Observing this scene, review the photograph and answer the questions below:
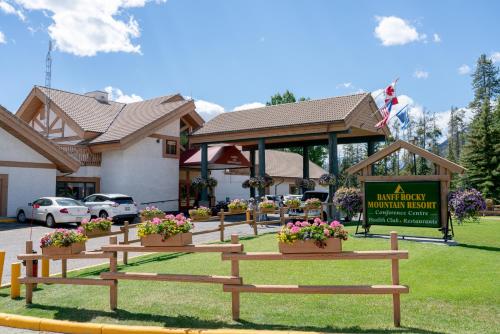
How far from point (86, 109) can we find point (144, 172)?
811cm

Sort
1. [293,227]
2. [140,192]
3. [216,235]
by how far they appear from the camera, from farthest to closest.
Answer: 1. [140,192]
2. [216,235]
3. [293,227]

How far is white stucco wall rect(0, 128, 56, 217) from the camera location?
78.4 ft

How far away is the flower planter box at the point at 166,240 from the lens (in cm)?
710

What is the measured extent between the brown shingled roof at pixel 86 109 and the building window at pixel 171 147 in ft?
14.6

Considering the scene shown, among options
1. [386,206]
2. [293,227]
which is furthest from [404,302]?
[386,206]

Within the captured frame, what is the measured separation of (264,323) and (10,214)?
22089 mm

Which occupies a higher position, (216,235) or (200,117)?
(200,117)

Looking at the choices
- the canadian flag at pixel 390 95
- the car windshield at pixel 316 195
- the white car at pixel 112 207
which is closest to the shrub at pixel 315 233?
the canadian flag at pixel 390 95

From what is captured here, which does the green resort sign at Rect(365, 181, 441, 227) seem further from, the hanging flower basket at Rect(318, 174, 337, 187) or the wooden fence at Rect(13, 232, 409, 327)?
the wooden fence at Rect(13, 232, 409, 327)

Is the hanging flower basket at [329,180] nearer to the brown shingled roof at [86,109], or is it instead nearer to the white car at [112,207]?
the white car at [112,207]

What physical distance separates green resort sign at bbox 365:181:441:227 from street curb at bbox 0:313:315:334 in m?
10.3

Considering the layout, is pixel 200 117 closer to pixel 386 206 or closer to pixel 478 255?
pixel 386 206

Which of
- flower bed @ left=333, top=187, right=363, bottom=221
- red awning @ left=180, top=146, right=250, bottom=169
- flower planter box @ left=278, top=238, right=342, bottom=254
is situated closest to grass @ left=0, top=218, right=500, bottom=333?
flower planter box @ left=278, top=238, right=342, bottom=254

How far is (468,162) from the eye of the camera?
4362 centimetres
